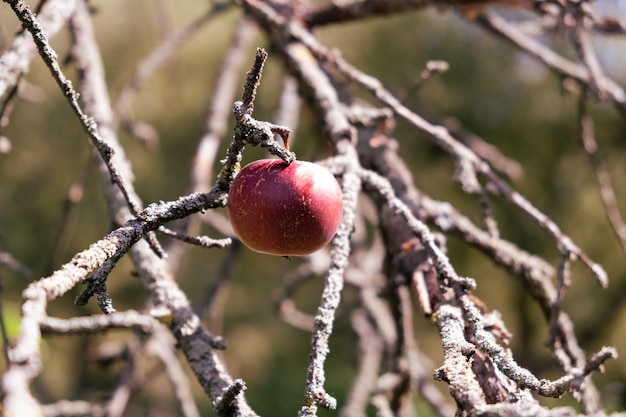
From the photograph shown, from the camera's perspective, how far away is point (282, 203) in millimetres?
672

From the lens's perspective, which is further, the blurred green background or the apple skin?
the blurred green background

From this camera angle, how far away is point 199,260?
131 inches

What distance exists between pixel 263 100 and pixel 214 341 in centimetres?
235

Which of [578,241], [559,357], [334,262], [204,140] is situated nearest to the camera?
[334,262]

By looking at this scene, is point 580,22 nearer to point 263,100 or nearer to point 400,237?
point 400,237

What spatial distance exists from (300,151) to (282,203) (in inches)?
84.6

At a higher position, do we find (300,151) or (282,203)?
(282,203)

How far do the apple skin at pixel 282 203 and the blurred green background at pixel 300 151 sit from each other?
6.98 ft

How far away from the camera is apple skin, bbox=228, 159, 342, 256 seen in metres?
0.67

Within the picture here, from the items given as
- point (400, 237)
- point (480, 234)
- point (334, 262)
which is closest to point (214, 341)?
point (334, 262)

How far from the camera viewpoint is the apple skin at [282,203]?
26.4 inches

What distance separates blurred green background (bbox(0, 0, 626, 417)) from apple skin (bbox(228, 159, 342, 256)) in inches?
83.8

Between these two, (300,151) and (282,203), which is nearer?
(282,203)

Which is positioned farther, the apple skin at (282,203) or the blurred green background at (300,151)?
the blurred green background at (300,151)
